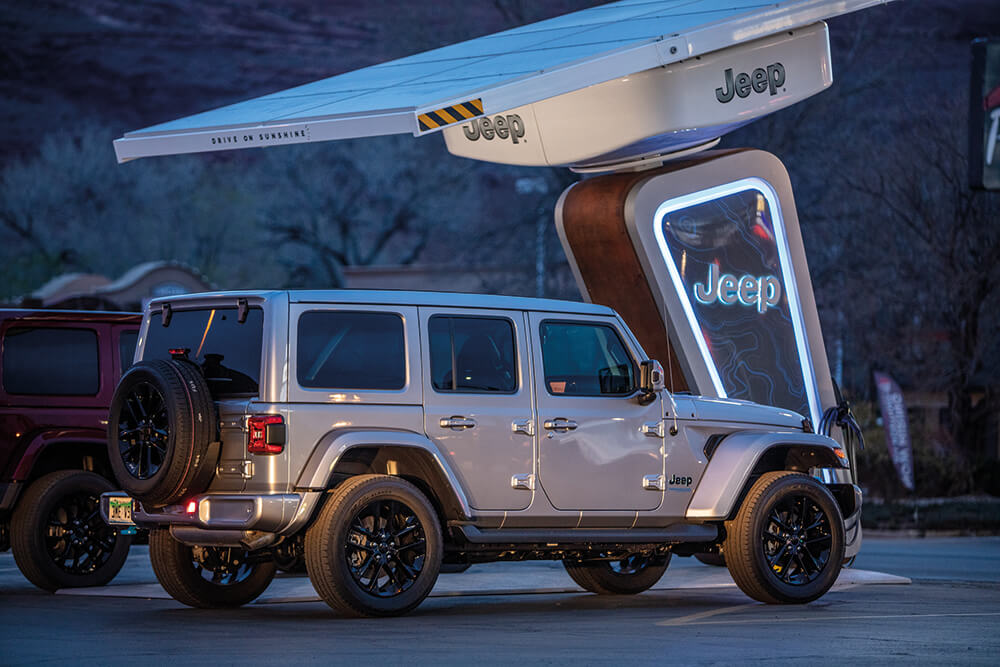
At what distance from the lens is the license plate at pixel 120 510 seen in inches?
436

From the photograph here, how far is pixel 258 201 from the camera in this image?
88.8 metres

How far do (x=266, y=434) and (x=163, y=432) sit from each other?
2.35ft

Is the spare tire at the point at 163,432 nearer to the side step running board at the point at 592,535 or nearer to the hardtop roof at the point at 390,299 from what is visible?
the hardtop roof at the point at 390,299

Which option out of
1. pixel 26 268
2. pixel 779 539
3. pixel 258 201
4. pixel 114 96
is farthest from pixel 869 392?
pixel 114 96

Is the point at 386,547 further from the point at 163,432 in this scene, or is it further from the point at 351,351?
the point at 163,432

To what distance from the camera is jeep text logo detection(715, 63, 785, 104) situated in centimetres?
1460

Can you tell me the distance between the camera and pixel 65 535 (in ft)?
44.7

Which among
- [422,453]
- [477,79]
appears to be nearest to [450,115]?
[477,79]

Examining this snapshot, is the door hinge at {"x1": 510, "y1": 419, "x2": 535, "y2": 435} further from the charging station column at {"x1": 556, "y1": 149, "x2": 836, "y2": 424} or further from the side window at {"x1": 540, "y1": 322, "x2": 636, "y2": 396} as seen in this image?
the charging station column at {"x1": 556, "y1": 149, "x2": 836, "y2": 424}

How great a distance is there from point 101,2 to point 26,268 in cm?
7662

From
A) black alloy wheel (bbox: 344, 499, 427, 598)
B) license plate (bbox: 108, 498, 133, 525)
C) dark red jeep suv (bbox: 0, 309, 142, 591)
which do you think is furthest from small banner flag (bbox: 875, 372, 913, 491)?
license plate (bbox: 108, 498, 133, 525)

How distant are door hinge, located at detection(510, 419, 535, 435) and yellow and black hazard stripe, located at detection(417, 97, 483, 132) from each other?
2.21 meters

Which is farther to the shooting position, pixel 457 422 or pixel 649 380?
pixel 649 380

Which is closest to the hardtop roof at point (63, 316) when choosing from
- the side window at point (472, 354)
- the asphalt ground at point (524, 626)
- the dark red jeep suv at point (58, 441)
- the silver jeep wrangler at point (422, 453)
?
the dark red jeep suv at point (58, 441)
